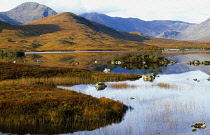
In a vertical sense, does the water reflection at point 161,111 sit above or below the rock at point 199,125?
below

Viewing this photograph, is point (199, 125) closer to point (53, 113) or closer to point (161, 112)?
point (161, 112)

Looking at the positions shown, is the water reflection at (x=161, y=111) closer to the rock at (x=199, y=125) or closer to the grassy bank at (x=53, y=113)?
the rock at (x=199, y=125)

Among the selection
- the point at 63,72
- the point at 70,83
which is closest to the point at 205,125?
the point at 70,83

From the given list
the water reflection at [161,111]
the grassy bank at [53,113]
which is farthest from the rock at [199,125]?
the grassy bank at [53,113]

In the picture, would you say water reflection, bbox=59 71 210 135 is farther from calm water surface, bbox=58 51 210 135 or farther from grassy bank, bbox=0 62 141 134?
grassy bank, bbox=0 62 141 134

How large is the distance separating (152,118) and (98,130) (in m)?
6.54

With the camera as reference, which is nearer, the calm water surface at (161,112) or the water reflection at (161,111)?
the calm water surface at (161,112)

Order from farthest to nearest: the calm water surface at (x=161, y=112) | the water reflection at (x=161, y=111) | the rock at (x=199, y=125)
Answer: the rock at (x=199, y=125) < the water reflection at (x=161, y=111) < the calm water surface at (x=161, y=112)

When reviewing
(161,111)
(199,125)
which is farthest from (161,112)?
(199,125)

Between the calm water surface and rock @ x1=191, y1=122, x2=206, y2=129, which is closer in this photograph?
the calm water surface

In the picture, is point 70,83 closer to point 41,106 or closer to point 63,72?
point 63,72

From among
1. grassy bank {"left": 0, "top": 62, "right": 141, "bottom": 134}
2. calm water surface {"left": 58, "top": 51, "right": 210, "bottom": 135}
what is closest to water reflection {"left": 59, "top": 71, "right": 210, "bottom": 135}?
calm water surface {"left": 58, "top": 51, "right": 210, "bottom": 135}

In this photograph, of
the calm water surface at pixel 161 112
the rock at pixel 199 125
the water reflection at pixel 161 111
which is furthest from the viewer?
the rock at pixel 199 125

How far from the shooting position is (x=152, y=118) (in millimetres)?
25016
